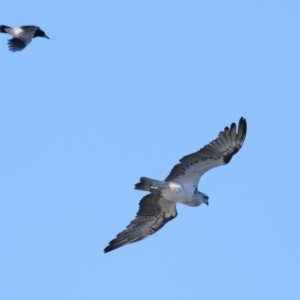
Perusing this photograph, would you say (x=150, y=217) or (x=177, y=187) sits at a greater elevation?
(x=177, y=187)

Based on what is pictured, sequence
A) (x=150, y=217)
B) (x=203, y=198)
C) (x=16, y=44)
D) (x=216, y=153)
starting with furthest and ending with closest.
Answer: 1. (x=16, y=44)
2. (x=150, y=217)
3. (x=203, y=198)
4. (x=216, y=153)

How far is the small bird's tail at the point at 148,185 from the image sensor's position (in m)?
22.3

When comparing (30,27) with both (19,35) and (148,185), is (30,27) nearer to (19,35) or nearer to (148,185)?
(19,35)

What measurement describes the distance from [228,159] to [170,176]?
4.52ft

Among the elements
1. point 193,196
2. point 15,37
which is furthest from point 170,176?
point 15,37

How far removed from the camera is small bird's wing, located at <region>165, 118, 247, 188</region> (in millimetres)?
22516

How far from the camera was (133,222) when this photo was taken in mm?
23422

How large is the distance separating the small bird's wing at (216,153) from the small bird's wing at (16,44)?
6751mm

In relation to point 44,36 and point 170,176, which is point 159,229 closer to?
point 170,176

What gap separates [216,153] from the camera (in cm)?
2261

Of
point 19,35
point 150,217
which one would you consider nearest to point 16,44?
point 19,35

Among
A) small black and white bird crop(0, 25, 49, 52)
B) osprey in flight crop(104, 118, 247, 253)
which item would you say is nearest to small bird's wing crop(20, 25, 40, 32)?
small black and white bird crop(0, 25, 49, 52)

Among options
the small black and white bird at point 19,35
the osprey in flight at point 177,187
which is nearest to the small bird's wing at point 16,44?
the small black and white bird at point 19,35

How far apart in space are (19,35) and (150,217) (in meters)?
7.17
